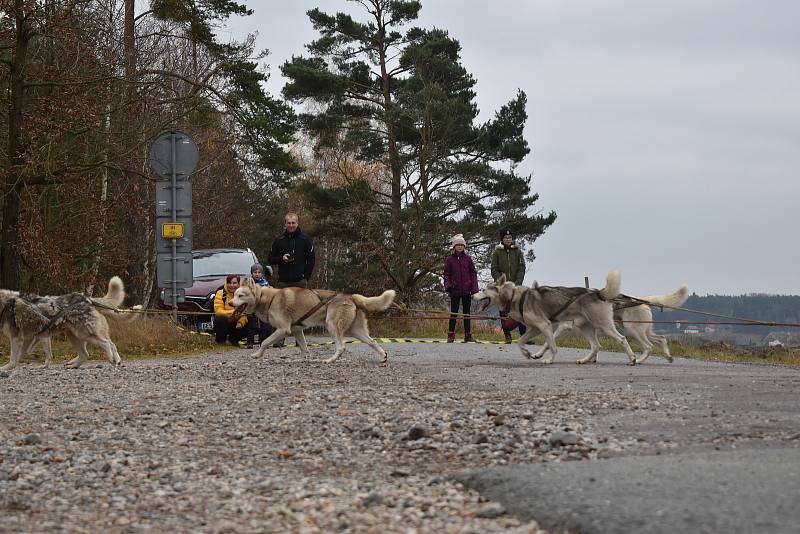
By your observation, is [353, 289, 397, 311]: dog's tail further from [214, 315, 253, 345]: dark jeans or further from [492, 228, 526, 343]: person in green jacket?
[214, 315, 253, 345]: dark jeans

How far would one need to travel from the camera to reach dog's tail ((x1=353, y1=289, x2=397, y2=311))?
45.0ft

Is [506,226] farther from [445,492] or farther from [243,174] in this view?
[445,492]

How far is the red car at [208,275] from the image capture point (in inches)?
872

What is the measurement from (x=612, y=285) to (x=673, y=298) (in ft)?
3.46

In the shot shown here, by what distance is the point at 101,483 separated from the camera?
577 cm

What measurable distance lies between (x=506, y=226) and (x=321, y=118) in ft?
25.8

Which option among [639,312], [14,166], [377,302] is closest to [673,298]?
[639,312]

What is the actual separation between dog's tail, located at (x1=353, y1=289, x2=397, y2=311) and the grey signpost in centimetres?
567

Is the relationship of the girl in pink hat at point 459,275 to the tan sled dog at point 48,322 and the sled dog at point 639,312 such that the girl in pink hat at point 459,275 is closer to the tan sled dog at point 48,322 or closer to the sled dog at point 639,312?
the sled dog at point 639,312

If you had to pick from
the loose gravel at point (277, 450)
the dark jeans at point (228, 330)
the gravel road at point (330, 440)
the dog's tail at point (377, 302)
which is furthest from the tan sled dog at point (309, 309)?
the dark jeans at point (228, 330)

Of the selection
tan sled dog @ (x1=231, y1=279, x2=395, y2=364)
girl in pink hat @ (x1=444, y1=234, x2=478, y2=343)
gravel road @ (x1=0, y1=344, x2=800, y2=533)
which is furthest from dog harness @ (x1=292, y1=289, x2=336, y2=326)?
girl in pink hat @ (x1=444, y1=234, x2=478, y2=343)

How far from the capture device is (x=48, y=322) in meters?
13.5

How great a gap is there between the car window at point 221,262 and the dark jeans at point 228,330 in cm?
399

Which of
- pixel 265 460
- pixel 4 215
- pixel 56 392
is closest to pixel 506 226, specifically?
pixel 4 215
